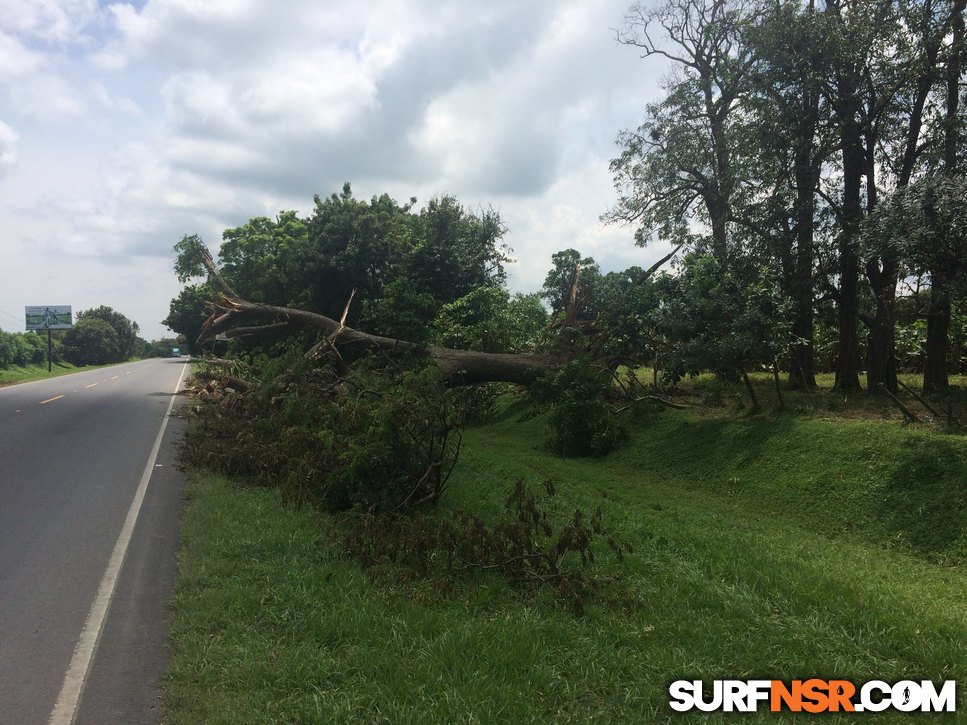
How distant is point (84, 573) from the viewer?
19.8ft

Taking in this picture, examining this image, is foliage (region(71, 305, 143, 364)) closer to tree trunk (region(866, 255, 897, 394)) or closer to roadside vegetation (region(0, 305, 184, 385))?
roadside vegetation (region(0, 305, 184, 385))

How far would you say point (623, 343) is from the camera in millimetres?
13641

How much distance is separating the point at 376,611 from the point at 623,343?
31.3 ft

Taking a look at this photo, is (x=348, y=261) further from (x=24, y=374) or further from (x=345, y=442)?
(x=24, y=374)

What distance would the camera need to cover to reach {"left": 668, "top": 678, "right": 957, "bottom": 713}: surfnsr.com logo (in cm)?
A: 376

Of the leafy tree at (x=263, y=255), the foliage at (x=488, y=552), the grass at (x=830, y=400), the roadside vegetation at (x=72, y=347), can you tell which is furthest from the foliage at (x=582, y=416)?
the roadside vegetation at (x=72, y=347)

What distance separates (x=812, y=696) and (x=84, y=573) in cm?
549

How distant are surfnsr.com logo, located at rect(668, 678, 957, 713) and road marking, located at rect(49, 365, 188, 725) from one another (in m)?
3.20

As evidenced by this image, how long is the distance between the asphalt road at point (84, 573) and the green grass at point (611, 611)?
25 centimetres

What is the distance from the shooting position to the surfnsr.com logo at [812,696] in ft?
12.3

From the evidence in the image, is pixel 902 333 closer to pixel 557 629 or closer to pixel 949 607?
pixel 949 607

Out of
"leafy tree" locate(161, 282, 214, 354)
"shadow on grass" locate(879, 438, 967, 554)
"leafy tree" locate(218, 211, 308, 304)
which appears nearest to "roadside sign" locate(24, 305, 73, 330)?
"leafy tree" locate(161, 282, 214, 354)

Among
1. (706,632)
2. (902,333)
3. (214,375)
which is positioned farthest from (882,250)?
(214,375)

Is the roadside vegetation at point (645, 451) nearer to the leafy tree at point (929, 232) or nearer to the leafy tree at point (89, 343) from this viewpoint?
the leafy tree at point (929, 232)
